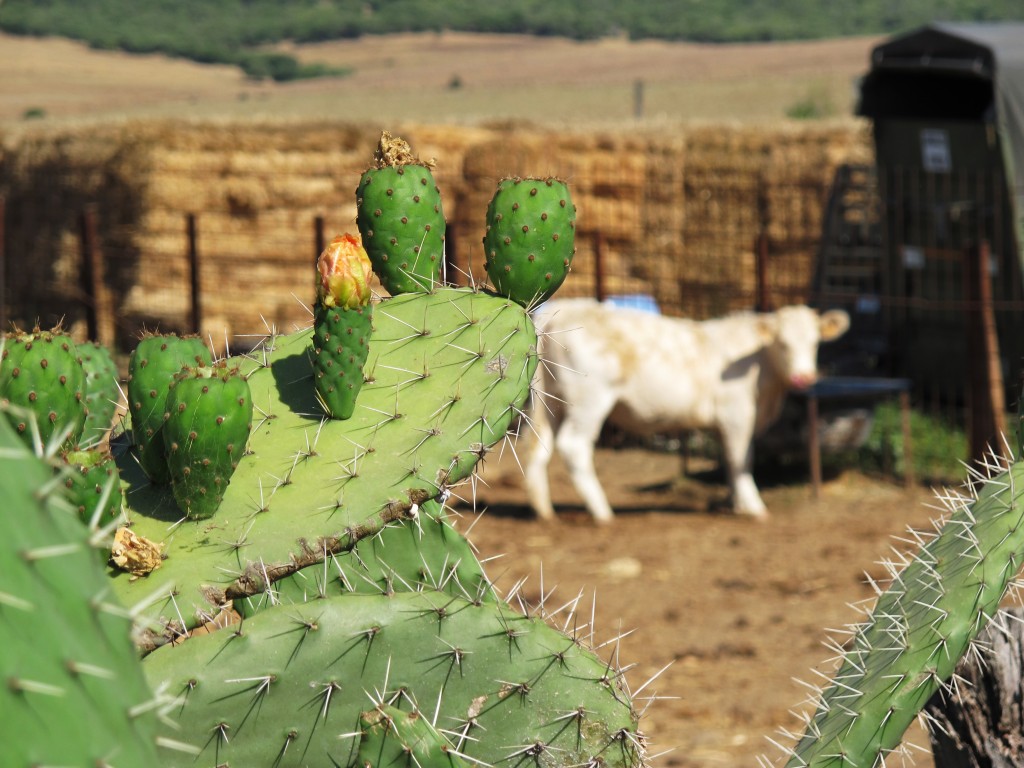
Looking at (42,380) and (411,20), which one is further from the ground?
(411,20)

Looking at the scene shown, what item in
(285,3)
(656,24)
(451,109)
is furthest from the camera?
(285,3)

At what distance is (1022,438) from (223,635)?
4.23 ft

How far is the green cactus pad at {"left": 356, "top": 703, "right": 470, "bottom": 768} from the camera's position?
167cm

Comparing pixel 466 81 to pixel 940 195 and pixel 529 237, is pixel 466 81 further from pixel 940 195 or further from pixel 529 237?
pixel 529 237

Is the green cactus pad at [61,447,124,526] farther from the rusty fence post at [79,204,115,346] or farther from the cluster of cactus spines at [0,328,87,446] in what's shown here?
the rusty fence post at [79,204,115,346]

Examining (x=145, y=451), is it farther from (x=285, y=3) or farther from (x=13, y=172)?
(x=285, y=3)

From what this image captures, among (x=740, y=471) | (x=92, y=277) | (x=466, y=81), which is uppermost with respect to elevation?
(x=466, y=81)

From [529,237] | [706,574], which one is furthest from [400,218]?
[706,574]

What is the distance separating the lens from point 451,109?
39094 mm

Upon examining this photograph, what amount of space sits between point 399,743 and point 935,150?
10.7 m

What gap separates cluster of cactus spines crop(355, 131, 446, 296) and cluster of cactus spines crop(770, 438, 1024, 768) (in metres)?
1.00

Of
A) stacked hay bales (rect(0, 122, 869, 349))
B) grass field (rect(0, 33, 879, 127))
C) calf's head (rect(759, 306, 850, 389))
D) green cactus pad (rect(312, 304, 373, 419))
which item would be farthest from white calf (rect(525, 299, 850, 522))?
grass field (rect(0, 33, 879, 127))

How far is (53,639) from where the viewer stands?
1.01m

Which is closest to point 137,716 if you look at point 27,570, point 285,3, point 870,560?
point 27,570
